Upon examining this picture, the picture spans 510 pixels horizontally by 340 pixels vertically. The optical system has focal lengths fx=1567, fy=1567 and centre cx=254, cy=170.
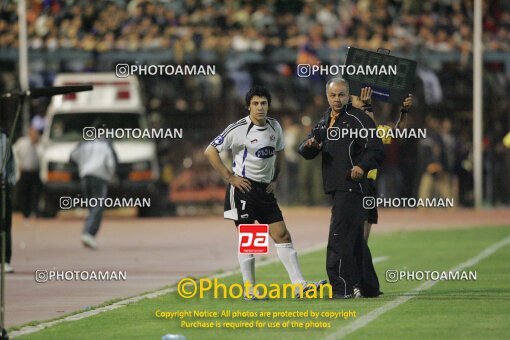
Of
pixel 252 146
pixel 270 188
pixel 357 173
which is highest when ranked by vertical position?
pixel 252 146

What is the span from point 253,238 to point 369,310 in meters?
1.61

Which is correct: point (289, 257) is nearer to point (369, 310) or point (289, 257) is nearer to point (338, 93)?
point (369, 310)

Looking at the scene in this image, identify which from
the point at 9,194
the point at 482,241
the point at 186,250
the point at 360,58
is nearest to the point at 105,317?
the point at 360,58

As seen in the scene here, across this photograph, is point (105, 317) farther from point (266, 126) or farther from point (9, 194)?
point (9, 194)

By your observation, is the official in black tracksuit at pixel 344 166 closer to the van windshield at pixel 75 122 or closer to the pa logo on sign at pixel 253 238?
the pa logo on sign at pixel 253 238

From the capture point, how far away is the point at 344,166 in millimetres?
14688

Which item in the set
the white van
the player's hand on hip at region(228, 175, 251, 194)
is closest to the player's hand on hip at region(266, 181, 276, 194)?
the player's hand on hip at region(228, 175, 251, 194)

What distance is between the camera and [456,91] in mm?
36844

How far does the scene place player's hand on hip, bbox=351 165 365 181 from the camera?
47.5 ft

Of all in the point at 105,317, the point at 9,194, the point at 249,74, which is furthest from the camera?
the point at 249,74

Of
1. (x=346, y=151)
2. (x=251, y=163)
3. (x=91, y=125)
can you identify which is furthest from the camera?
(x=91, y=125)

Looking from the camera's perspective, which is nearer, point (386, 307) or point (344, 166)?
point (386, 307)

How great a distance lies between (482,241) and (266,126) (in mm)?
11027

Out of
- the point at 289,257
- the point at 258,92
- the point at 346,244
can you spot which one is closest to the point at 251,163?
the point at 258,92
